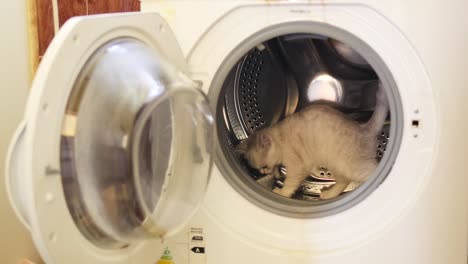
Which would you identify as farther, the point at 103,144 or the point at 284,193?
the point at 284,193

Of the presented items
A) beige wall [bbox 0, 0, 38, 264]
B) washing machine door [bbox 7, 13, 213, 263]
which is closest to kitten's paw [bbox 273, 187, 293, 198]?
washing machine door [bbox 7, 13, 213, 263]

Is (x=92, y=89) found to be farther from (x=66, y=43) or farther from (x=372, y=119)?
(x=372, y=119)

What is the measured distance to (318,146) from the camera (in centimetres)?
127

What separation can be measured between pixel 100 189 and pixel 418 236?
0.64 meters

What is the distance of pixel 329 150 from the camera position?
1254 mm

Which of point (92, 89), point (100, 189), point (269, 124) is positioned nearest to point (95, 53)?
point (92, 89)

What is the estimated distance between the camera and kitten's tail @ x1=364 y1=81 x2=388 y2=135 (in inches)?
46.2

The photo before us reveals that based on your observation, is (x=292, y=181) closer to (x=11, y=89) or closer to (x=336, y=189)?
(x=336, y=189)

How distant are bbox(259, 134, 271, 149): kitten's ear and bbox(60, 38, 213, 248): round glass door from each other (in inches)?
15.7

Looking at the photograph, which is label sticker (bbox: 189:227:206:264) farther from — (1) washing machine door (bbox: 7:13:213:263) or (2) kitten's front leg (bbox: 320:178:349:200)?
(2) kitten's front leg (bbox: 320:178:349:200)

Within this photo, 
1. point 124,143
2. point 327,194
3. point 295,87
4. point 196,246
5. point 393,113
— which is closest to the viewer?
point 124,143

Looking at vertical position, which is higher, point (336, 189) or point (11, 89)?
point (11, 89)

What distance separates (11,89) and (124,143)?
0.69 m

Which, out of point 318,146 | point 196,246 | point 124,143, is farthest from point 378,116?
point 124,143
